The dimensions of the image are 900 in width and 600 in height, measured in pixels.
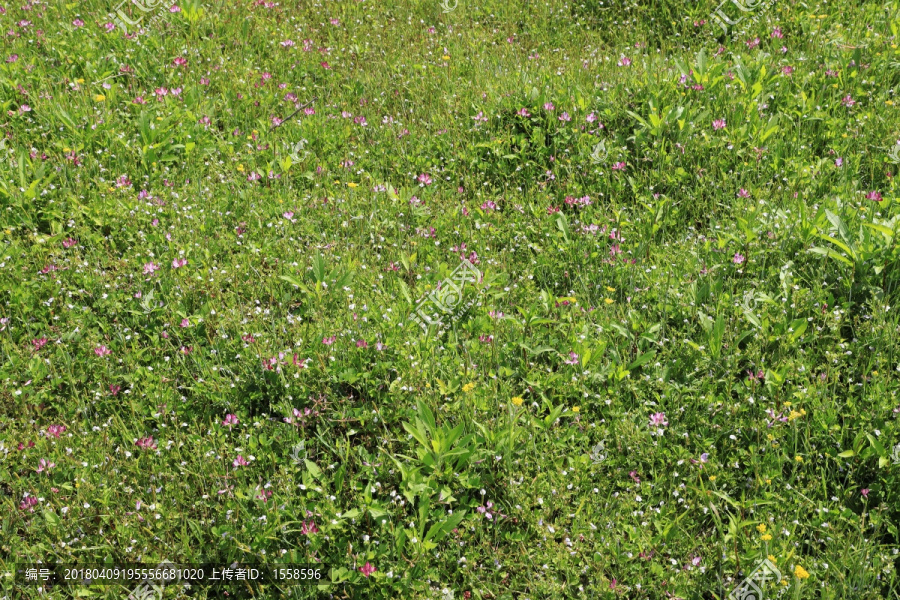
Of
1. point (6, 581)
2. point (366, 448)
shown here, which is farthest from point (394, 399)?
point (6, 581)

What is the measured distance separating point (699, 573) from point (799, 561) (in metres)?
0.51

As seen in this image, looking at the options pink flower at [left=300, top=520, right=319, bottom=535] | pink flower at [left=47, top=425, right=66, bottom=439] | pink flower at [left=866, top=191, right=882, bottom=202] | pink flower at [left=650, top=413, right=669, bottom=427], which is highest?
pink flower at [left=866, top=191, right=882, bottom=202]

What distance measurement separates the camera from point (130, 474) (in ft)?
12.9

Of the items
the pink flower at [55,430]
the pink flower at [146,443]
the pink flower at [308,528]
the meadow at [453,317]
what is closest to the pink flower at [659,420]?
the meadow at [453,317]

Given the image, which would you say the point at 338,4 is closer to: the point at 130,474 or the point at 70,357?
the point at 70,357

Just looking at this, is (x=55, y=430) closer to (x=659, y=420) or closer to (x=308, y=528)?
(x=308, y=528)

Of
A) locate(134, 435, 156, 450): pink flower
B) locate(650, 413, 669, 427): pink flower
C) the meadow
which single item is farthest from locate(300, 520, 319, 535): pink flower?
locate(650, 413, 669, 427): pink flower

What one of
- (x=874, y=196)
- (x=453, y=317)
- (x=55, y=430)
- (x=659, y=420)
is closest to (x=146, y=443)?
(x=55, y=430)

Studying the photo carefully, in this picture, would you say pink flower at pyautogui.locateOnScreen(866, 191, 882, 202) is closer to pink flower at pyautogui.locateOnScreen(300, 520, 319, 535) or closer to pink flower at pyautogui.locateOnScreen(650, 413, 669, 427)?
pink flower at pyautogui.locateOnScreen(650, 413, 669, 427)

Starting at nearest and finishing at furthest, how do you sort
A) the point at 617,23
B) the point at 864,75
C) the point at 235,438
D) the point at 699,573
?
the point at 699,573
the point at 235,438
the point at 864,75
the point at 617,23

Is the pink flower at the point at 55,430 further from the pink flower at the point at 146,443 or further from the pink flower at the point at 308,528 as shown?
the pink flower at the point at 308,528

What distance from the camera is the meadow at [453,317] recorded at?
3.62m

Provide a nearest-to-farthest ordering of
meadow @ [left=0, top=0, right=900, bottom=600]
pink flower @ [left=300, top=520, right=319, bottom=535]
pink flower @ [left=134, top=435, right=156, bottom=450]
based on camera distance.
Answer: pink flower @ [left=300, top=520, right=319, bottom=535] < meadow @ [left=0, top=0, right=900, bottom=600] < pink flower @ [left=134, top=435, right=156, bottom=450]

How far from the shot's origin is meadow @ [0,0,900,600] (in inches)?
142
